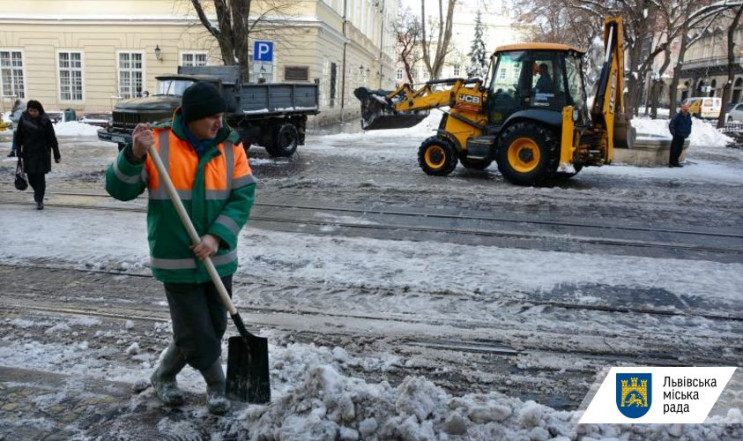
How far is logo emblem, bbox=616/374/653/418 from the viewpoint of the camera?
11.2 feet

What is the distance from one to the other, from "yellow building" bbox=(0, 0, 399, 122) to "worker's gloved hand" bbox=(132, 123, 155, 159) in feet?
88.2

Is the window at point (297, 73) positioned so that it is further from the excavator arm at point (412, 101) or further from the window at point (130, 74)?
the excavator arm at point (412, 101)

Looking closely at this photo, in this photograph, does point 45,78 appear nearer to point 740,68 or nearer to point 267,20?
point 267,20

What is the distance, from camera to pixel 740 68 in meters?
57.9

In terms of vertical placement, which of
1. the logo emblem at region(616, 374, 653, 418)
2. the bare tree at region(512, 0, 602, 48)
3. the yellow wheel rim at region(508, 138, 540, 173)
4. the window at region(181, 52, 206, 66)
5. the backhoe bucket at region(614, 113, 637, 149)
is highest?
the bare tree at region(512, 0, 602, 48)

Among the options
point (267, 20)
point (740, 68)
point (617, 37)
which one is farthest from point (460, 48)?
point (617, 37)

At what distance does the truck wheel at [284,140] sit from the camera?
16578 mm

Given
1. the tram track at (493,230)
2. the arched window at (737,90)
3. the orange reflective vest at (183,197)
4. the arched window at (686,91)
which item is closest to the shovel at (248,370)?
the orange reflective vest at (183,197)

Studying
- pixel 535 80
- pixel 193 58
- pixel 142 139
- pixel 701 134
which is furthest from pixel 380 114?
pixel 193 58

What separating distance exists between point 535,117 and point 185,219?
1007 cm

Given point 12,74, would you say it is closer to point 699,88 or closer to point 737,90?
point 737,90

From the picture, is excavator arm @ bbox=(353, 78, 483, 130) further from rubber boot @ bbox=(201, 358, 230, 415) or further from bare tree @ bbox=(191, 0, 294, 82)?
rubber boot @ bbox=(201, 358, 230, 415)

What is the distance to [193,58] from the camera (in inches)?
1190

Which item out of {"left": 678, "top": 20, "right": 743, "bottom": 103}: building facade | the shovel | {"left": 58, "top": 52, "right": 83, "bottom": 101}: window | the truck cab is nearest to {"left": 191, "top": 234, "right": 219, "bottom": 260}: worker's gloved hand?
the shovel
